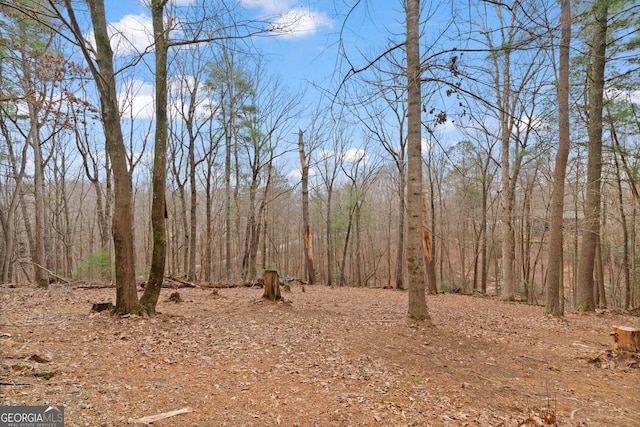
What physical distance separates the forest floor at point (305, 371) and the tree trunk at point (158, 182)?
512 millimetres

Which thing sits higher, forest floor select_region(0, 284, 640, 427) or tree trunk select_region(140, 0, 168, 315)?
tree trunk select_region(140, 0, 168, 315)

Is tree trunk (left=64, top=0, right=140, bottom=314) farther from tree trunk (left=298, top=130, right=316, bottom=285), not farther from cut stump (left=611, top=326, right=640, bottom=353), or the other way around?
tree trunk (left=298, top=130, right=316, bottom=285)

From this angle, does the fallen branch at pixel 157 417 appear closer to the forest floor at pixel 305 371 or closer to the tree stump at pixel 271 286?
the forest floor at pixel 305 371

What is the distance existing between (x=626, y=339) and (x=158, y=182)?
7.92 m

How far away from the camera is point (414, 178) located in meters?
6.00

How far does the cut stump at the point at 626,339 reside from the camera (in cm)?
485

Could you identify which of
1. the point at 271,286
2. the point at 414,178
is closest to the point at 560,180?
the point at 414,178

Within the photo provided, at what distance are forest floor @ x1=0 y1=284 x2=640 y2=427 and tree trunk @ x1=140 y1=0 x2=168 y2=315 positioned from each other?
0.51 meters

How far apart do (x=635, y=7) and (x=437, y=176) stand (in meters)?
13.4

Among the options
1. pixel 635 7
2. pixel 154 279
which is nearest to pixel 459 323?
pixel 154 279

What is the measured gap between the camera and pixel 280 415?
2922 millimetres

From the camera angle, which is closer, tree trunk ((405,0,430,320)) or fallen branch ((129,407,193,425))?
fallen branch ((129,407,193,425))

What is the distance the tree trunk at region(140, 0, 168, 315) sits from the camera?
5844mm

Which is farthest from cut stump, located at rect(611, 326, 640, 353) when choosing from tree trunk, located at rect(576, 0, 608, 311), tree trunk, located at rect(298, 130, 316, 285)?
tree trunk, located at rect(298, 130, 316, 285)
